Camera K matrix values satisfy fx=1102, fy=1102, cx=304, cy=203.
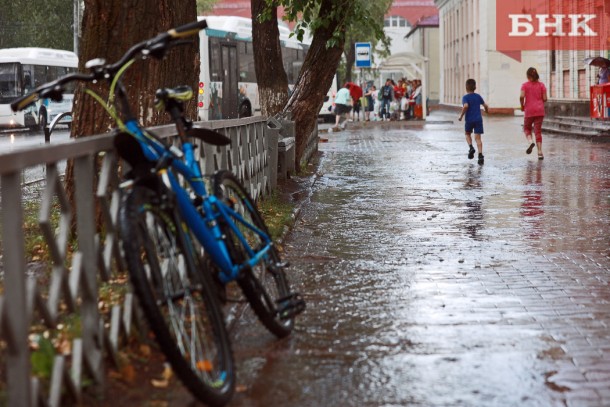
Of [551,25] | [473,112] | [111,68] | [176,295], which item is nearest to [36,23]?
[551,25]

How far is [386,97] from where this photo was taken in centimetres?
4719

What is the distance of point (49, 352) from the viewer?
441 cm

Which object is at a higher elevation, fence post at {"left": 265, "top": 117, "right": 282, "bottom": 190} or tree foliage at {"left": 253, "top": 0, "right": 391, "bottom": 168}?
tree foliage at {"left": 253, "top": 0, "right": 391, "bottom": 168}

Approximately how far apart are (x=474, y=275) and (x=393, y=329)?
6.30 ft

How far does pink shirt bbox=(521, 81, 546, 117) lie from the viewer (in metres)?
20.4

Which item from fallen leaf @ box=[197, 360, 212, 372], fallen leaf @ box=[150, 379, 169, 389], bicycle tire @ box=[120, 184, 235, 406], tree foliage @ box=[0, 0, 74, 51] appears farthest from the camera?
tree foliage @ box=[0, 0, 74, 51]

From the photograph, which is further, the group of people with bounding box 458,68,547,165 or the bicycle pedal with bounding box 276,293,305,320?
the group of people with bounding box 458,68,547,165

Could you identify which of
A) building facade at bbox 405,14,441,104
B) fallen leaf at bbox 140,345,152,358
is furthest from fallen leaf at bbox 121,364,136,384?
building facade at bbox 405,14,441,104

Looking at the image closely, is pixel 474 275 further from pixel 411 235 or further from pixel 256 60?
pixel 256 60

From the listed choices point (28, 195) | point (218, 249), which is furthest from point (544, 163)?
point (218, 249)

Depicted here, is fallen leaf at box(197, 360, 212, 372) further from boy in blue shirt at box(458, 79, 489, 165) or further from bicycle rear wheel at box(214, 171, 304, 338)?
boy in blue shirt at box(458, 79, 489, 165)

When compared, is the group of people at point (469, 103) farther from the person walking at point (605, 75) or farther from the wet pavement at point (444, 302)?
the wet pavement at point (444, 302)

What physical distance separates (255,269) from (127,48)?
3.57 m

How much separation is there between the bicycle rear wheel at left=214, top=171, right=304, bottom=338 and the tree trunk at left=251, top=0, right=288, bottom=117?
1381 cm
